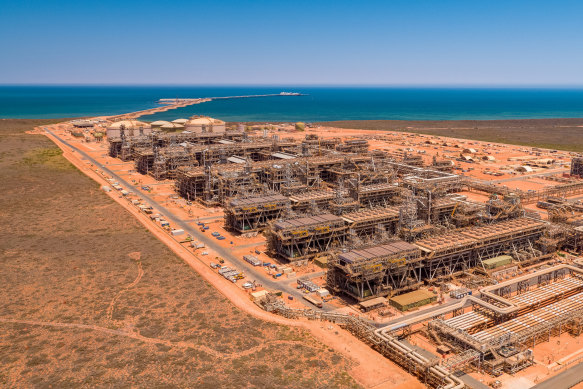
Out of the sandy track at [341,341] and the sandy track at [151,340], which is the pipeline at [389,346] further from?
the sandy track at [151,340]

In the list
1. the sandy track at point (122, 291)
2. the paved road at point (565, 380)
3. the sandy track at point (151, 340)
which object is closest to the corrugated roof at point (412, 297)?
the sandy track at point (151, 340)

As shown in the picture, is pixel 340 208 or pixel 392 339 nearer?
pixel 392 339

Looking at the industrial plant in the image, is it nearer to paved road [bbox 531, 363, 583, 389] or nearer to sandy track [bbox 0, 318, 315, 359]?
paved road [bbox 531, 363, 583, 389]

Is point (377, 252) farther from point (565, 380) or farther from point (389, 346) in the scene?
point (565, 380)

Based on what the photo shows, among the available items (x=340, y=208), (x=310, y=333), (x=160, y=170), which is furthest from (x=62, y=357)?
(x=160, y=170)

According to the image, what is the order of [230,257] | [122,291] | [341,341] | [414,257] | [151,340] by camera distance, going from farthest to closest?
[230,257] < [414,257] < [122,291] < [341,341] < [151,340]

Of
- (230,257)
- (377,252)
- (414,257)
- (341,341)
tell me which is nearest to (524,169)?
(414,257)

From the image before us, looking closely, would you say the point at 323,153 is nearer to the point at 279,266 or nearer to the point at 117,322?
the point at 279,266

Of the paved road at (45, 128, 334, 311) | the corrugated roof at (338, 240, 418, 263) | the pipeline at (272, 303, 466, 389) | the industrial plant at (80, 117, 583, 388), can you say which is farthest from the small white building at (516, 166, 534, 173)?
the pipeline at (272, 303, 466, 389)
